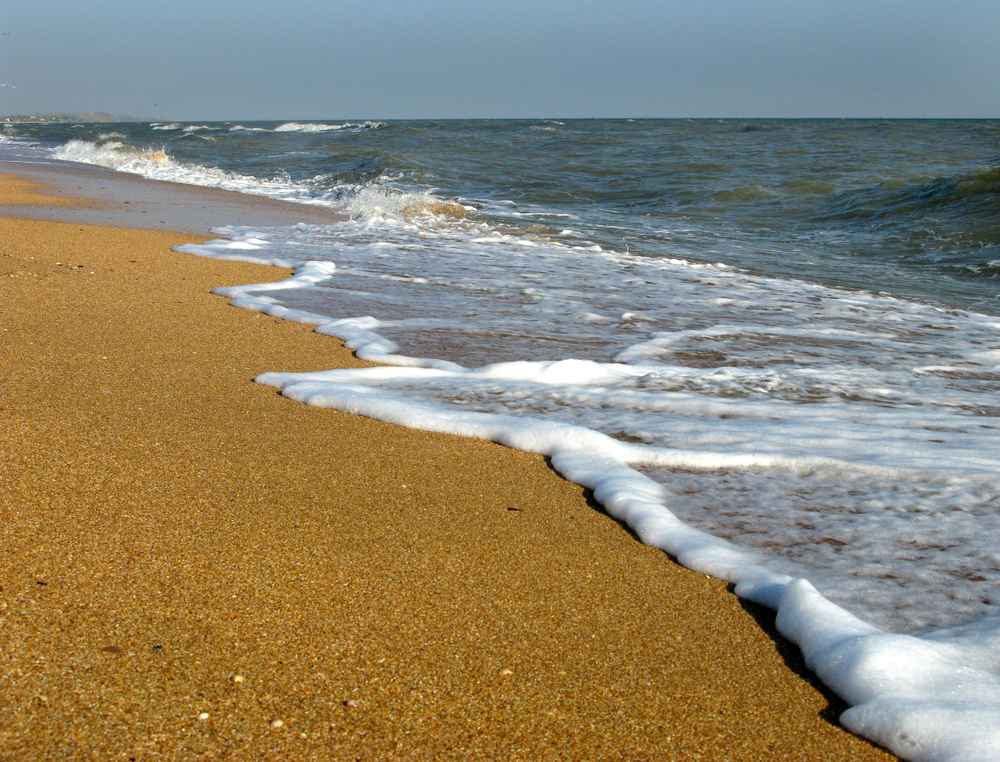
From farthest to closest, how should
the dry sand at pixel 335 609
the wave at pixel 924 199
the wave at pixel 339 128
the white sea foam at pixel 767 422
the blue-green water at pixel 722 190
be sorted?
the wave at pixel 339 128, the wave at pixel 924 199, the blue-green water at pixel 722 190, the white sea foam at pixel 767 422, the dry sand at pixel 335 609

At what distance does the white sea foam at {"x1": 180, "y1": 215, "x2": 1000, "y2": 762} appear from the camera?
5.32 feet

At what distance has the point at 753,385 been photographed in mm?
3320

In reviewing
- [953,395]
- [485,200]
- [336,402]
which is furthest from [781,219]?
[336,402]

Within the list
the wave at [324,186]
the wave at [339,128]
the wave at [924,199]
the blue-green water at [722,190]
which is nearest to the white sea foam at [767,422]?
the blue-green water at [722,190]

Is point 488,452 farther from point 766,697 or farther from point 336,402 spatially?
point 766,697

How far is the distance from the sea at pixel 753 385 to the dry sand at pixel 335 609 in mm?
158

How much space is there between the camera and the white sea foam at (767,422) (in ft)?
5.32

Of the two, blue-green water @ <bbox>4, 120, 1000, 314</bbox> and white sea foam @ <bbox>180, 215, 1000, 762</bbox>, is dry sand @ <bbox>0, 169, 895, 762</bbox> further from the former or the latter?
blue-green water @ <bbox>4, 120, 1000, 314</bbox>

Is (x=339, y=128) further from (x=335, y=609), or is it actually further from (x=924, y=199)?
(x=335, y=609)

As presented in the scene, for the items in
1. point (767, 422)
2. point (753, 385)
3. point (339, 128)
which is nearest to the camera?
point (767, 422)

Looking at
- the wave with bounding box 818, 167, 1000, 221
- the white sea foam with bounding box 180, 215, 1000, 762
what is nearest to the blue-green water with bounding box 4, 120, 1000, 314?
the wave with bounding box 818, 167, 1000, 221

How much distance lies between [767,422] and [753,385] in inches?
19.4

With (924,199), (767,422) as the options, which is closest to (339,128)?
(924,199)

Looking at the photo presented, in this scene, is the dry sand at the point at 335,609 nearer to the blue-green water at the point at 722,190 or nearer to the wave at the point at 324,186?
the blue-green water at the point at 722,190
